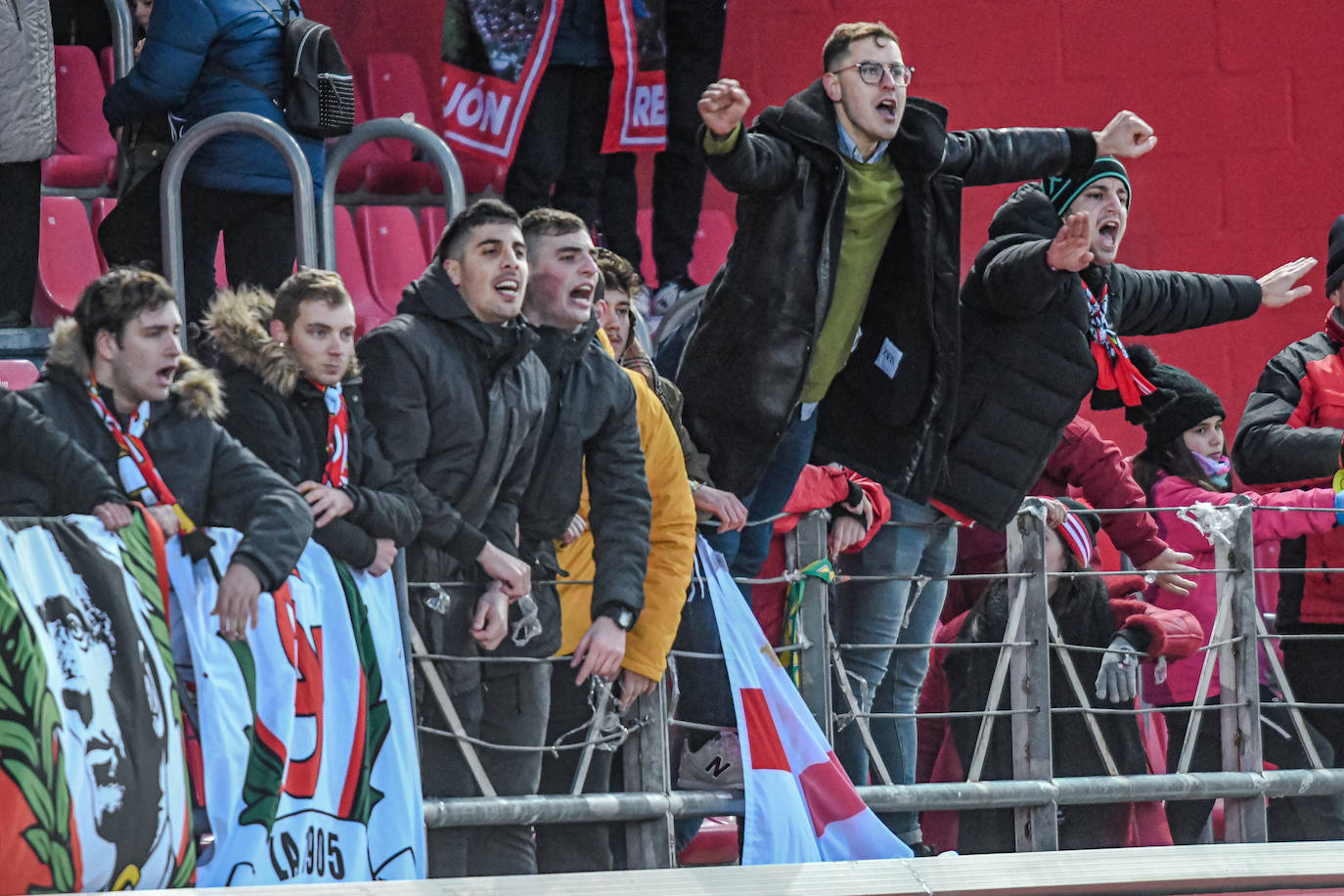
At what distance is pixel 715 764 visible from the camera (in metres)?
4.86

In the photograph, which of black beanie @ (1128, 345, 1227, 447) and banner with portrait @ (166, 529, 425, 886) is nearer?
banner with portrait @ (166, 529, 425, 886)

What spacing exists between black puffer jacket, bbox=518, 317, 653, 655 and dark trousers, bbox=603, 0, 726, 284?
192cm

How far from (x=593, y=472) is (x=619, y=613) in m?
0.31

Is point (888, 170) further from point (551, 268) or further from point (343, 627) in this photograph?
point (343, 627)

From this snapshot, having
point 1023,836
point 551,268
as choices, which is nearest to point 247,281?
point 551,268

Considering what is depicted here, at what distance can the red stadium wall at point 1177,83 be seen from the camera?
8.33 meters

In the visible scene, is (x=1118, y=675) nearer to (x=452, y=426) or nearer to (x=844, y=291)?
(x=844, y=291)

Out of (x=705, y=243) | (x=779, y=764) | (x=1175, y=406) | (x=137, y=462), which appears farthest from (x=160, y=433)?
(x=705, y=243)

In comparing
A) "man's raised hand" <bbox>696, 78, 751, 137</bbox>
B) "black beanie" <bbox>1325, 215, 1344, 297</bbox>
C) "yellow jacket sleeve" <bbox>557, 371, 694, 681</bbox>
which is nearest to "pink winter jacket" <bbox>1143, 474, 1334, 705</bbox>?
"black beanie" <bbox>1325, 215, 1344, 297</bbox>

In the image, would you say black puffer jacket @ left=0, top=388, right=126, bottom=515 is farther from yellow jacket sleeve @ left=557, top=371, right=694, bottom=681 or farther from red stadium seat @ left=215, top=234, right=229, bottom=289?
red stadium seat @ left=215, top=234, right=229, bottom=289

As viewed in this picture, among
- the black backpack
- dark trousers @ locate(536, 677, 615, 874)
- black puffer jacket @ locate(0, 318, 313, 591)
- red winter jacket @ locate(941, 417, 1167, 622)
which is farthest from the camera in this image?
red winter jacket @ locate(941, 417, 1167, 622)

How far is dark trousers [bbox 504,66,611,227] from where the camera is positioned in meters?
6.27

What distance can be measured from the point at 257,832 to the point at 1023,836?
226cm

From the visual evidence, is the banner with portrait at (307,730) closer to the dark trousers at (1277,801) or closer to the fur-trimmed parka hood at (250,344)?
the fur-trimmed parka hood at (250,344)
